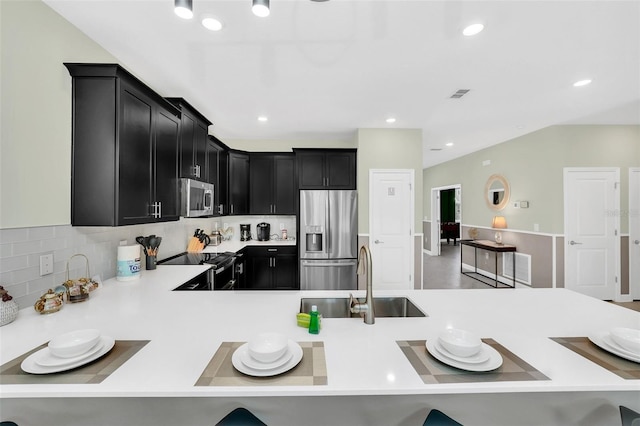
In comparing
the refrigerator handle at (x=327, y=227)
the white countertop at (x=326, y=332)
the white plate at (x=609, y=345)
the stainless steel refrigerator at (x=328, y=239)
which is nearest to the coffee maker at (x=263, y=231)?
the stainless steel refrigerator at (x=328, y=239)

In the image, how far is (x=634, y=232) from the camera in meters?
4.20

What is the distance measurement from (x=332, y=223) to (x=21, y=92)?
342 centimetres

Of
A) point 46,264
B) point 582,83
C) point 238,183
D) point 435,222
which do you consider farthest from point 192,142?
point 435,222

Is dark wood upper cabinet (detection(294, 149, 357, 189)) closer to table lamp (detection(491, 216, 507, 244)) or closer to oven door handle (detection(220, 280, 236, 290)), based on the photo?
oven door handle (detection(220, 280, 236, 290))

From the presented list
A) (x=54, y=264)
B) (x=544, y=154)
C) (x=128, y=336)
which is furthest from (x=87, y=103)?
(x=544, y=154)

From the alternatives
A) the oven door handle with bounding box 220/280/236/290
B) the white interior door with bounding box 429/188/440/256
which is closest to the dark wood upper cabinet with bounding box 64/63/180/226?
the oven door handle with bounding box 220/280/236/290

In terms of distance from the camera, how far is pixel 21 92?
159 centimetres

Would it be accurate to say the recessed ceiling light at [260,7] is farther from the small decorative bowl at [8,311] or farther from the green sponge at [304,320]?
the small decorative bowl at [8,311]

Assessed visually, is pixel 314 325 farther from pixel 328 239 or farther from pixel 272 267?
pixel 272 267

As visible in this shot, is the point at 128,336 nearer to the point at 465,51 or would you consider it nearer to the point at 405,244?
the point at 465,51

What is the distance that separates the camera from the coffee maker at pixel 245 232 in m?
4.94

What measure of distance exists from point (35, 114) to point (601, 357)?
124 inches

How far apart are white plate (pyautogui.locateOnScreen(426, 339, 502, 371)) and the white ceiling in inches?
77.4

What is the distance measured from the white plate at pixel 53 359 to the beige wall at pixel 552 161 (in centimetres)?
557
